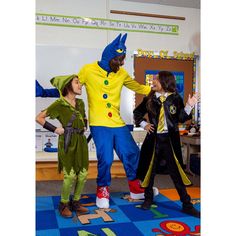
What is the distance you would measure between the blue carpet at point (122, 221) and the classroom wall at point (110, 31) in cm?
224

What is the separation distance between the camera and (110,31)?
13.1 feet

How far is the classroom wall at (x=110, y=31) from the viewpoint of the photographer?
3.82 metres

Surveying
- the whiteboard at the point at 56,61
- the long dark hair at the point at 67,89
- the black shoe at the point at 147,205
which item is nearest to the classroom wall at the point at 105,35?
the whiteboard at the point at 56,61

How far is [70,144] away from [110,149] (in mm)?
431

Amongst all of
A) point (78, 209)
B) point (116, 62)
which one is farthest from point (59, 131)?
point (116, 62)

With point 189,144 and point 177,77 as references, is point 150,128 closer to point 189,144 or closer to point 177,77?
point 189,144

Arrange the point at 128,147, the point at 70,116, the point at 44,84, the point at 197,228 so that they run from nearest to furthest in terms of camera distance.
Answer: the point at 197,228, the point at 70,116, the point at 128,147, the point at 44,84

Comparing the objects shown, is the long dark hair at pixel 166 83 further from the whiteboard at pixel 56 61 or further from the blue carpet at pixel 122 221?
the whiteboard at pixel 56 61

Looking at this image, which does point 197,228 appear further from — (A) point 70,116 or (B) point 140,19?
(B) point 140,19

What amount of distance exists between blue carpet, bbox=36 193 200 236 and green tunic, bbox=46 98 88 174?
1.22ft

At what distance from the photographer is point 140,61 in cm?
413
